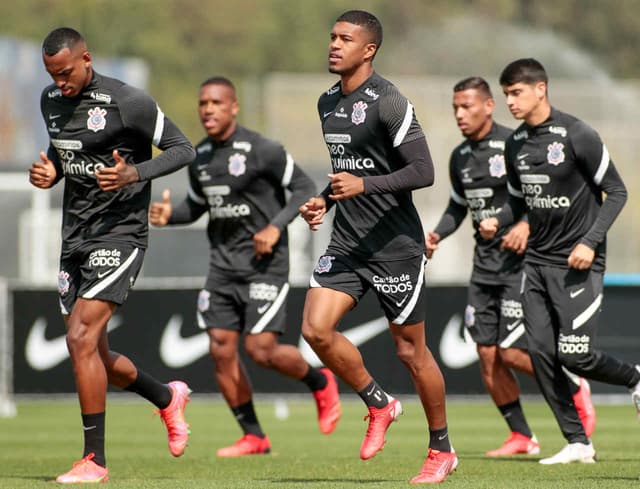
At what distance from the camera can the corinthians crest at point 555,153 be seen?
991 cm

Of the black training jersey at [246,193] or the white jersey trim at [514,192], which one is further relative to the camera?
the black training jersey at [246,193]

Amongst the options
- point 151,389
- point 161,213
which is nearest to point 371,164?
point 151,389

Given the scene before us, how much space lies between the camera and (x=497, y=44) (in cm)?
5009

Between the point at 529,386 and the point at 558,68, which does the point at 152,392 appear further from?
the point at 558,68

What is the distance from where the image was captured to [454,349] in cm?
1655

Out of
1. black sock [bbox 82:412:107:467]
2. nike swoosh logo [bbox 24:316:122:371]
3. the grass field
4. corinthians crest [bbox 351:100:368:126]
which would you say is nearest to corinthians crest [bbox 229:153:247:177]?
the grass field

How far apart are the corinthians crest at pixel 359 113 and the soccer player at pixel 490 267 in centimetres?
278

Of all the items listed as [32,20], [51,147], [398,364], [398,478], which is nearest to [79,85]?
[51,147]

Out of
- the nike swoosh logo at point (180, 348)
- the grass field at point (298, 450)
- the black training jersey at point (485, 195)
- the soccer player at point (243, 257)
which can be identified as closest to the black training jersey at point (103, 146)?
the grass field at point (298, 450)

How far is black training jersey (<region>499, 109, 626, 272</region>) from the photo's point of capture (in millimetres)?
9781

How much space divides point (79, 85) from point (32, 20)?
52.0 meters

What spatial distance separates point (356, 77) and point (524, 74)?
175 cm

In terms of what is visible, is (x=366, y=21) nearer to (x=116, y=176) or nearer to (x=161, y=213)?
(x=116, y=176)

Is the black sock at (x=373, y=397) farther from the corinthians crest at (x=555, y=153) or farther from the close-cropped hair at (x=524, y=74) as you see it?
the close-cropped hair at (x=524, y=74)
